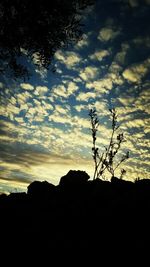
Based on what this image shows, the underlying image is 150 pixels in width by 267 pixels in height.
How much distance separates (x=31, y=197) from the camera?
12102mm

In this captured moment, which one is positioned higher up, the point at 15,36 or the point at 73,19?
the point at 73,19

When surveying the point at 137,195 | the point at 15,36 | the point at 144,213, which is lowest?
the point at 144,213

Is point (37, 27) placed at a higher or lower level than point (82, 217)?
higher

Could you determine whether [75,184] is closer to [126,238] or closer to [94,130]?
[126,238]

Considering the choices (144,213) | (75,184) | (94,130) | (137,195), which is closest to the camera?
(144,213)

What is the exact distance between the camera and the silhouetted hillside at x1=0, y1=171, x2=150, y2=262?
8195 millimetres

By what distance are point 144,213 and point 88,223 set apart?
2074 mm

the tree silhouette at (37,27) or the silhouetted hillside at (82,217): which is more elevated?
the tree silhouette at (37,27)

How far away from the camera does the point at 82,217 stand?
9.44m

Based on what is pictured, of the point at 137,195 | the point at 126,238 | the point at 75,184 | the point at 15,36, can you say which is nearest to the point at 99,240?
the point at 126,238

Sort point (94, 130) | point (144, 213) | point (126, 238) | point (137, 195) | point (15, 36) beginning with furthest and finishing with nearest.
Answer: point (94, 130)
point (15, 36)
point (137, 195)
point (144, 213)
point (126, 238)

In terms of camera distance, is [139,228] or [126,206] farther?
[126,206]

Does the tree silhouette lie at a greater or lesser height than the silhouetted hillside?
greater

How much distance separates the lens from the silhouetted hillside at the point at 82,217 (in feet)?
26.9
